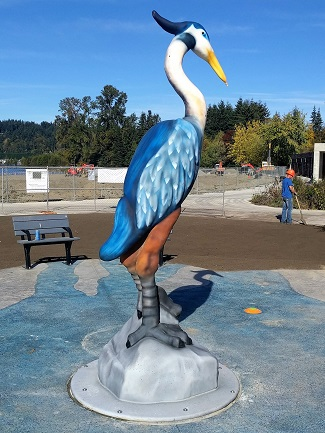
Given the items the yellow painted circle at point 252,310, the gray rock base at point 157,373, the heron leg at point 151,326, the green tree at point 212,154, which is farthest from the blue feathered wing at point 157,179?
the green tree at point 212,154

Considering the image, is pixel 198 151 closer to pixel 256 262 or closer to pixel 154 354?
pixel 154 354

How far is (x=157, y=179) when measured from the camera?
3.93 m

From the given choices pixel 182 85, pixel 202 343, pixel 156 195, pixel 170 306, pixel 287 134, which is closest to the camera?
pixel 156 195

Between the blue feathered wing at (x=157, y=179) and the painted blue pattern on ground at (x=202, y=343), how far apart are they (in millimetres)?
1270

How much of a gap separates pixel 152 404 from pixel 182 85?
2.59 metres

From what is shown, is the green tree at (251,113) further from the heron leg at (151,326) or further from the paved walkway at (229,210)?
the heron leg at (151,326)

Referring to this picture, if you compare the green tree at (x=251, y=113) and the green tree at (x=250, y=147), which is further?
the green tree at (x=251, y=113)

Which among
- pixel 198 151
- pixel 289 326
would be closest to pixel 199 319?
pixel 289 326

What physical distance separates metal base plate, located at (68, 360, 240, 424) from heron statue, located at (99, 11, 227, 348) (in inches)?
17.5

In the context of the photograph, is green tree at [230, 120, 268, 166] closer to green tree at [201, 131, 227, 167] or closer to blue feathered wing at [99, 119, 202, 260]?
green tree at [201, 131, 227, 167]

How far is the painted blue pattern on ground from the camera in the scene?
357 centimetres

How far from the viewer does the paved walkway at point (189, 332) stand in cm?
359

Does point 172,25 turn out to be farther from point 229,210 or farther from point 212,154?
point 212,154

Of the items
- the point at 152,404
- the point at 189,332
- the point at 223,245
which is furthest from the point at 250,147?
the point at 152,404
